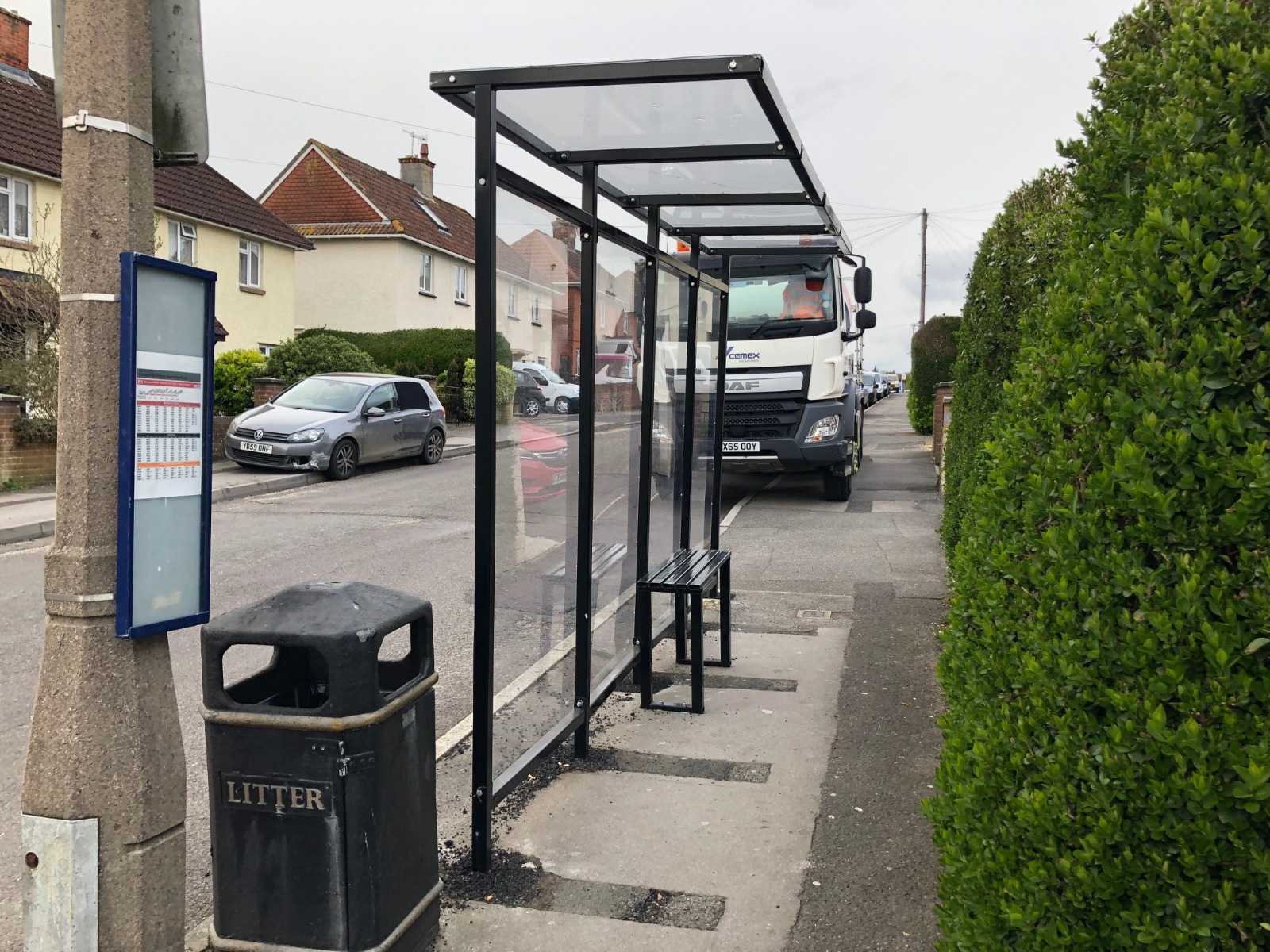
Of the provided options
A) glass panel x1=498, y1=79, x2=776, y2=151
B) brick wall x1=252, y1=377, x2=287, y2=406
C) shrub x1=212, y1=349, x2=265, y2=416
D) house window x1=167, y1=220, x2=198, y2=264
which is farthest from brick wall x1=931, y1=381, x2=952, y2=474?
house window x1=167, y1=220, x2=198, y2=264

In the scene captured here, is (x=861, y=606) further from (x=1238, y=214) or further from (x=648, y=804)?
(x=1238, y=214)

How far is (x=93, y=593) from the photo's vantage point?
8.83 ft

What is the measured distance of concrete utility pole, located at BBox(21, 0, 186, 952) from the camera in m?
2.66

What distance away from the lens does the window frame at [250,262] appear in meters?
29.4

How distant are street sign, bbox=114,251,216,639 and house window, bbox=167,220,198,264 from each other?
25.4m

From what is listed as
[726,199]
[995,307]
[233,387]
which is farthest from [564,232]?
[233,387]

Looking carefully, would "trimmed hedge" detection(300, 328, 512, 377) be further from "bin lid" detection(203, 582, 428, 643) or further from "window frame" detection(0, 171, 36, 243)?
"bin lid" detection(203, 582, 428, 643)

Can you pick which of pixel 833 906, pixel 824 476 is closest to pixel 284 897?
pixel 833 906

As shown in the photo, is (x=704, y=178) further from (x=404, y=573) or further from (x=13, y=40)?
(x=13, y=40)

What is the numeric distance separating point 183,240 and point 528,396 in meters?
25.6

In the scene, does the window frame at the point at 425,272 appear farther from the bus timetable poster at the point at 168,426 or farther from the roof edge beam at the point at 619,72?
the bus timetable poster at the point at 168,426

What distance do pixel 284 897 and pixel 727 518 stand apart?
1036cm

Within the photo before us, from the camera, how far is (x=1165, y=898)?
179 cm

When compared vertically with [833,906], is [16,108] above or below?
above
